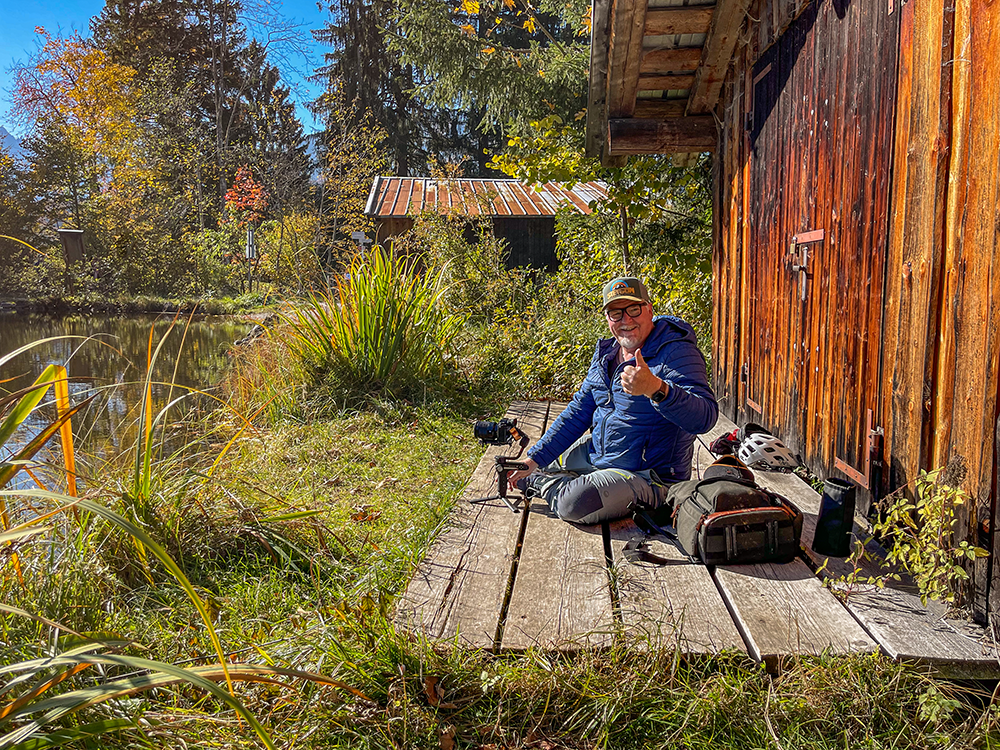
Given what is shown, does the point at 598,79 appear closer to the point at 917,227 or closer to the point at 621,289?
the point at 621,289

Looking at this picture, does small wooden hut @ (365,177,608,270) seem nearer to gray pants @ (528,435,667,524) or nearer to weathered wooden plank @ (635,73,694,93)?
weathered wooden plank @ (635,73,694,93)

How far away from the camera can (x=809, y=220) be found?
14.8 feet

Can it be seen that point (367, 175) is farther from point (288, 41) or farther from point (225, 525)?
point (225, 525)

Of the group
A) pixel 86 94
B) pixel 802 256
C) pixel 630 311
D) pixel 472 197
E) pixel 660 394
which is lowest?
pixel 660 394

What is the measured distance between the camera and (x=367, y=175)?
2820cm

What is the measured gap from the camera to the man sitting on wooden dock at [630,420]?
348cm

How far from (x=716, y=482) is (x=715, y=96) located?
14.4ft

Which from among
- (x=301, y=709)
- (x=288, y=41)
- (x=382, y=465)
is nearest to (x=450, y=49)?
(x=382, y=465)

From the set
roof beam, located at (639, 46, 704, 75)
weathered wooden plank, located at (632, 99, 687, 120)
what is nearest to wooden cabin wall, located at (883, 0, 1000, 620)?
roof beam, located at (639, 46, 704, 75)

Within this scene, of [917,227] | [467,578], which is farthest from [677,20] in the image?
[467,578]

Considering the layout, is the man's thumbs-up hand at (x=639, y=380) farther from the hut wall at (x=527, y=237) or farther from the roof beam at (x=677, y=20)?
the hut wall at (x=527, y=237)

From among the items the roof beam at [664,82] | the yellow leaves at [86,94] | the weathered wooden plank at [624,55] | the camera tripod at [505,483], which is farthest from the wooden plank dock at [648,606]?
the yellow leaves at [86,94]

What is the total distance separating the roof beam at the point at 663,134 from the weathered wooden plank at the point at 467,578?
372 centimetres

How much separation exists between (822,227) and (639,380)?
73.8 inches
